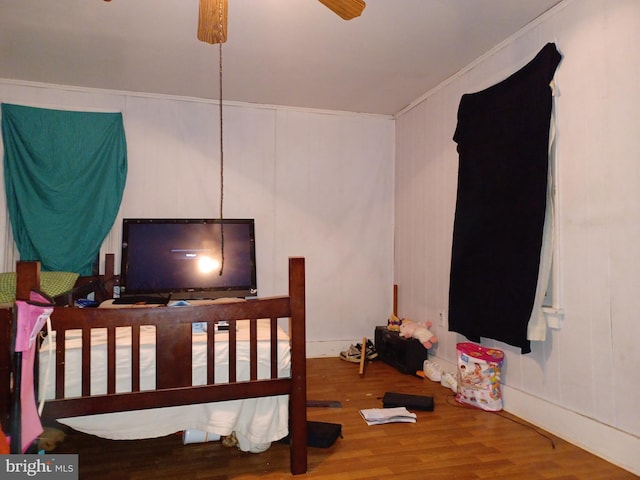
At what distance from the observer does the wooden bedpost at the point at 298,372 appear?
185cm

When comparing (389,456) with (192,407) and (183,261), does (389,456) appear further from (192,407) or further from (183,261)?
(183,261)

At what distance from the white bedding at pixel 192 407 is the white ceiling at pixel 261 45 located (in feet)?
6.09

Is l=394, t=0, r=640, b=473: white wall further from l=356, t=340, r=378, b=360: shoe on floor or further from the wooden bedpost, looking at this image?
the wooden bedpost

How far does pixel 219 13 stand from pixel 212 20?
0.19 feet

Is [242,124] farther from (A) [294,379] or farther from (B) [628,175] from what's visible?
(B) [628,175]

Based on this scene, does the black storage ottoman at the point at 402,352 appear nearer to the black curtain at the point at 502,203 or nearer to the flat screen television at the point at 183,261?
the black curtain at the point at 502,203

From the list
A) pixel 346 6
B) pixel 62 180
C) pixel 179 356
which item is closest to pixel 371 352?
pixel 179 356

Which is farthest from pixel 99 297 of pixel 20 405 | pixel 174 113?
pixel 20 405

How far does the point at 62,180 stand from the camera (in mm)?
3426

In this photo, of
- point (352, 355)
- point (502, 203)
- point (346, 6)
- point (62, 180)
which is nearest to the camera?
point (346, 6)

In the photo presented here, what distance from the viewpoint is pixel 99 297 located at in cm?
344

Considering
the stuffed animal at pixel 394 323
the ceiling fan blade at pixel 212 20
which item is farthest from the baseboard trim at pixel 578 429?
the ceiling fan blade at pixel 212 20

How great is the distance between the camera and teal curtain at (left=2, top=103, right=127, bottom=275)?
10.9ft

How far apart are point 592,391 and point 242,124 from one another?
3358 millimetres
